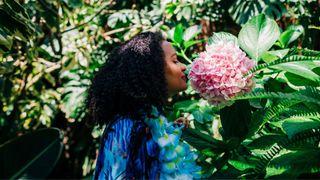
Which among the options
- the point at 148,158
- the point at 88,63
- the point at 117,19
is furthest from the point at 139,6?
the point at 148,158

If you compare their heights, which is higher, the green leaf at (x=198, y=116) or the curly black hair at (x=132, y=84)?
the curly black hair at (x=132, y=84)

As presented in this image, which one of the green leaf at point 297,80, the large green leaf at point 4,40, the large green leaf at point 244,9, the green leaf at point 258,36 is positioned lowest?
the green leaf at point 297,80

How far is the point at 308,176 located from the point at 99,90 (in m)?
0.66

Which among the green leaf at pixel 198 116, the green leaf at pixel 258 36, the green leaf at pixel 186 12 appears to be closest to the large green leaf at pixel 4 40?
the green leaf at pixel 198 116

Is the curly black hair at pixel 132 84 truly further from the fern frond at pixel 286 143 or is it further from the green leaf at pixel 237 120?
the fern frond at pixel 286 143

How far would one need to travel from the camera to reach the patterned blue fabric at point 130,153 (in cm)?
109

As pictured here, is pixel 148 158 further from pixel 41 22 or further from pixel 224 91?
pixel 41 22

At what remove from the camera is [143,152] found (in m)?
1.10

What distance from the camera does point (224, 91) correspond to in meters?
1.23

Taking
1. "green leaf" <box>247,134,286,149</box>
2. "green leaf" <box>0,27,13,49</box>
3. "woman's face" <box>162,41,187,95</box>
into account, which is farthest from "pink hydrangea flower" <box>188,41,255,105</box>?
"green leaf" <box>0,27,13,49</box>

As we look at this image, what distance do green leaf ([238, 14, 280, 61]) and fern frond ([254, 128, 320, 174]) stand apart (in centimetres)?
36

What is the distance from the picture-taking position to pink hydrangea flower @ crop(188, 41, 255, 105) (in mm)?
1235

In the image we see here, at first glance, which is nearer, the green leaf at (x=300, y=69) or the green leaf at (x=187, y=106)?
the green leaf at (x=300, y=69)

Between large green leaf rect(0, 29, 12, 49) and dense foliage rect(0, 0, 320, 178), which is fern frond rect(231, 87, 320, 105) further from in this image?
large green leaf rect(0, 29, 12, 49)
